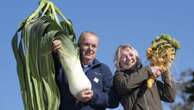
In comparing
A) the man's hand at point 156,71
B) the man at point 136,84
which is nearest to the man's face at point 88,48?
the man at point 136,84

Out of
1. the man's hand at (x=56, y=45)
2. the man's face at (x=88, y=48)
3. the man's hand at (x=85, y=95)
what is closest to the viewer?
the man's hand at (x=85, y=95)

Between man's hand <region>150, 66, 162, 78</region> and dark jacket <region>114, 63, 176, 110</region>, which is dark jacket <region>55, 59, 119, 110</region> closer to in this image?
dark jacket <region>114, 63, 176, 110</region>

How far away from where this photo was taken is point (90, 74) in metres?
6.79

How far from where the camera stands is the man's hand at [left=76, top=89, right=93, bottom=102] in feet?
21.0

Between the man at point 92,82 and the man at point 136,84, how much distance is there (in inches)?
4.7

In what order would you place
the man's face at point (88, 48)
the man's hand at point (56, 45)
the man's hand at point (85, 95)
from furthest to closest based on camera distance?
the man's face at point (88, 48) < the man's hand at point (56, 45) < the man's hand at point (85, 95)

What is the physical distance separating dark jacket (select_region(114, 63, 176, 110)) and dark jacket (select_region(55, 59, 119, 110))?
97mm

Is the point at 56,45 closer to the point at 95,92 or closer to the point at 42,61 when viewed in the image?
the point at 42,61

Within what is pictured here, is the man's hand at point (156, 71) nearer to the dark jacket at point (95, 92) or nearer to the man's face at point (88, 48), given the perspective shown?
the dark jacket at point (95, 92)

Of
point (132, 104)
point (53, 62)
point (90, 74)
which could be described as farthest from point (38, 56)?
point (132, 104)

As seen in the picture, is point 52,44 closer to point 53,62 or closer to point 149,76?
point 53,62

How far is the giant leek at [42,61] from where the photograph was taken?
21.3ft

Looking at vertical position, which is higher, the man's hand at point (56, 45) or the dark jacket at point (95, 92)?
the man's hand at point (56, 45)

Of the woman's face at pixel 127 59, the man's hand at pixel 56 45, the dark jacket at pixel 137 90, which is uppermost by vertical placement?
the man's hand at pixel 56 45
